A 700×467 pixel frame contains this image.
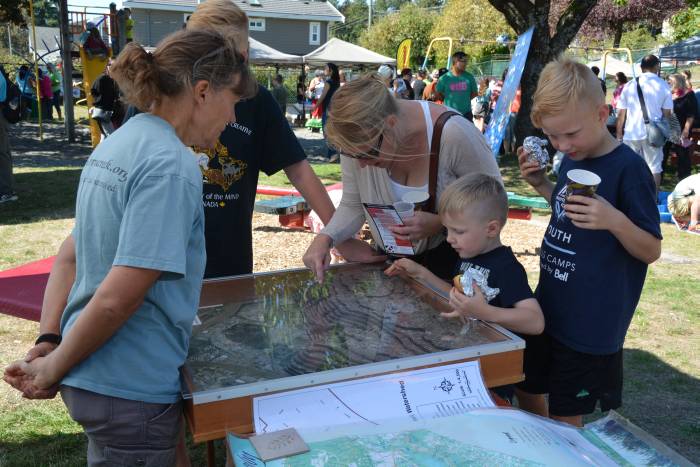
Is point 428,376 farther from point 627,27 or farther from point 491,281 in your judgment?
point 627,27

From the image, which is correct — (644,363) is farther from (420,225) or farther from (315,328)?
(315,328)

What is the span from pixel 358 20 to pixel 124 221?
75742 millimetres

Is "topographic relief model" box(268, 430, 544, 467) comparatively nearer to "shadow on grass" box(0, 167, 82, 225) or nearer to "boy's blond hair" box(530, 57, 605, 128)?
"boy's blond hair" box(530, 57, 605, 128)

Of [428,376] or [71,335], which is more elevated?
[71,335]

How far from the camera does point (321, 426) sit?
137 cm

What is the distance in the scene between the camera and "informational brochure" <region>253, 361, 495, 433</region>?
1386mm

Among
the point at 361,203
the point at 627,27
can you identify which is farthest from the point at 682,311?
the point at 627,27

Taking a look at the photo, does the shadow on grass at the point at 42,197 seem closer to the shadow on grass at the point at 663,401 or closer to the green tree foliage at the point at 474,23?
the shadow on grass at the point at 663,401

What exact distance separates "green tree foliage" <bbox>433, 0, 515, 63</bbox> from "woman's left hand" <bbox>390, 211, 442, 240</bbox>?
29.6m

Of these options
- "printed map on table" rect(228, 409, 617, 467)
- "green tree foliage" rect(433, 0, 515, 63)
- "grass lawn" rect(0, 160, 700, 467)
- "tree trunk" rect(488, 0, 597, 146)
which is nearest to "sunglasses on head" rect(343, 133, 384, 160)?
"printed map on table" rect(228, 409, 617, 467)

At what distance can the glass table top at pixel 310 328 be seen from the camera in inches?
63.4

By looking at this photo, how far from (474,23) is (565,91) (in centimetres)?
3344

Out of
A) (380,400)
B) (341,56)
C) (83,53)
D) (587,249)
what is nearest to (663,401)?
(587,249)

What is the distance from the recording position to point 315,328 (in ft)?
6.32
